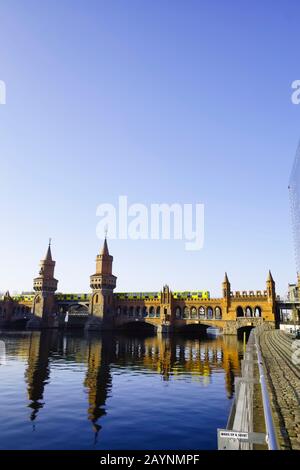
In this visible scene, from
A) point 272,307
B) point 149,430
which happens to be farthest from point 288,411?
point 272,307

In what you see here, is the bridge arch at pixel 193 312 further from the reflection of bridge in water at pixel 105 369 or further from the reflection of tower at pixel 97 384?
the reflection of tower at pixel 97 384

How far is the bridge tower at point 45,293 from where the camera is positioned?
10025 centimetres

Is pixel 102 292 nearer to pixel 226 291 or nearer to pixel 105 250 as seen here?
pixel 105 250

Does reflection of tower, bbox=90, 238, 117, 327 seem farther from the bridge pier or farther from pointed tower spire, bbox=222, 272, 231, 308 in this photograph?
pointed tower spire, bbox=222, 272, 231, 308

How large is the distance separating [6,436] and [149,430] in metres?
6.11

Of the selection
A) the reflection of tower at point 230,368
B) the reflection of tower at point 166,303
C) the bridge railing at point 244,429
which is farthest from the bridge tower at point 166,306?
the bridge railing at point 244,429

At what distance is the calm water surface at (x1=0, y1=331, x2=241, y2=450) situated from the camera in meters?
14.0

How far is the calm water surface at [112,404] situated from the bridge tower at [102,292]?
5836 cm

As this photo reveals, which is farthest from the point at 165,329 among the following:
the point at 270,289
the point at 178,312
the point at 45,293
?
the point at 45,293

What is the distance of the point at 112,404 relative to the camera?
19.3 metres

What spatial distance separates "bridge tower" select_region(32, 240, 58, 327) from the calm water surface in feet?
224

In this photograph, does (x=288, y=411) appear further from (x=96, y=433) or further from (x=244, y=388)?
(x=96, y=433)

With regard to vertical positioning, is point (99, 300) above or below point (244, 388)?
above
